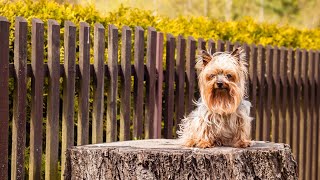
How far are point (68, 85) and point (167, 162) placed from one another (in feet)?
4.32

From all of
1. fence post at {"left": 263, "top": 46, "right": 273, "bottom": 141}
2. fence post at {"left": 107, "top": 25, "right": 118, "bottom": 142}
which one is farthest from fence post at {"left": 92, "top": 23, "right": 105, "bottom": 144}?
fence post at {"left": 263, "top": 46, "right": 273, "bottom": 141}

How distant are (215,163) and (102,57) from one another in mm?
1656

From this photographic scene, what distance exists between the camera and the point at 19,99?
5922 millimetres

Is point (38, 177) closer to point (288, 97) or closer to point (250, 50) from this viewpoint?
point (250, 50)

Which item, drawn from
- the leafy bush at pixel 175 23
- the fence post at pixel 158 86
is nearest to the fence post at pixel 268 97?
the leafy bush at pixel 175 23

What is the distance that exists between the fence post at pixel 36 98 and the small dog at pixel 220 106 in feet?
3.93

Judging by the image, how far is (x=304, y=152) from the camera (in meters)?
10.1

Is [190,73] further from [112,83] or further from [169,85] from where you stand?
[112,83]

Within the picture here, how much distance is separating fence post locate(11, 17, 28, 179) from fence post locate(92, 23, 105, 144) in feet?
2.75

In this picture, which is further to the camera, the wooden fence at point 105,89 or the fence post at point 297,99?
the fence post at point 297,99

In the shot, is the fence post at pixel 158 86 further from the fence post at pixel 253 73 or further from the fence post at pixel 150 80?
the fence post at pixel 253 73

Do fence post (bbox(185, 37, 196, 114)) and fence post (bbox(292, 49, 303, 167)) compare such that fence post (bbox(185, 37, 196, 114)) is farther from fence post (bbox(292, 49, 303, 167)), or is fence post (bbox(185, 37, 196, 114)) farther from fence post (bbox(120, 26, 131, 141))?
fence post (bbox(292, 49, 303, 167))

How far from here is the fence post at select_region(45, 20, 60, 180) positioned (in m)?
6.13

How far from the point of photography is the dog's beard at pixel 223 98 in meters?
5.77
